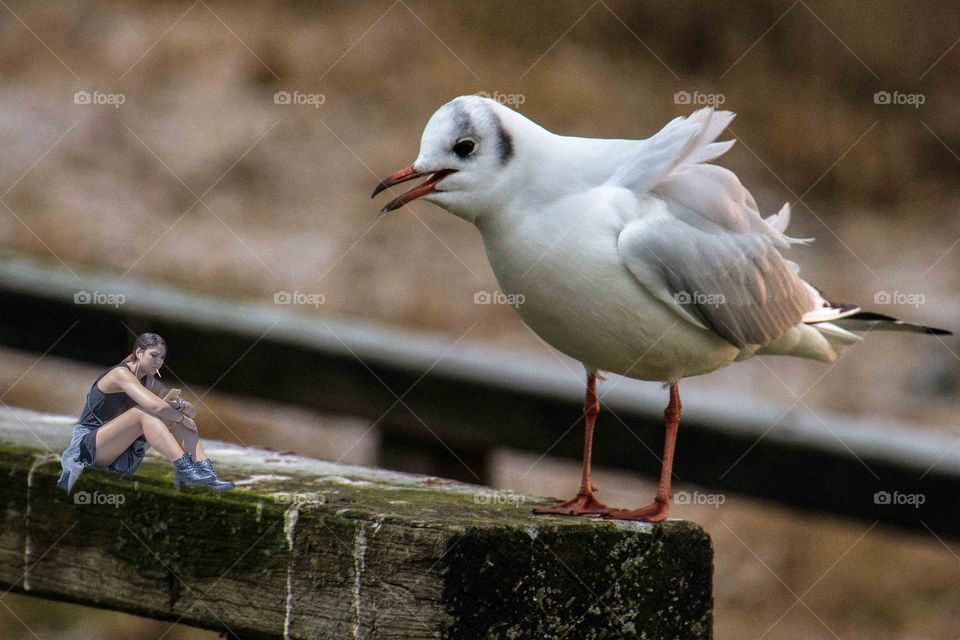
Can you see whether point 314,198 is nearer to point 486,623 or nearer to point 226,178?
Result: point 226,178

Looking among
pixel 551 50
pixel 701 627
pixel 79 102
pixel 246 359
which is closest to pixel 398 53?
pixel 551 50

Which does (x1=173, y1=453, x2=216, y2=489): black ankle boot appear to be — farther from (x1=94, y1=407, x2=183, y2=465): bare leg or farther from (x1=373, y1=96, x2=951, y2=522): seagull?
(x1=373, y1=96, x2=951, y2=522): seagull

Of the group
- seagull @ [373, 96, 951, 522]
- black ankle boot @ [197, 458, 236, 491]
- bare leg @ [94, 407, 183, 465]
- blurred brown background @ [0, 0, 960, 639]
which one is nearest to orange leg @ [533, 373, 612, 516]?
seagull @ [373, 96, 951, 522]

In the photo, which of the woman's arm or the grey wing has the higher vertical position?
the grey wing

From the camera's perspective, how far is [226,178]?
8.79 m

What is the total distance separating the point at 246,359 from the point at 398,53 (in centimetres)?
650

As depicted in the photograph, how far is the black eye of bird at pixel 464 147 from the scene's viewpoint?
6.99 feet

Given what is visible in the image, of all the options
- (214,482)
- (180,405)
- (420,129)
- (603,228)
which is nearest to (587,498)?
(603,228)

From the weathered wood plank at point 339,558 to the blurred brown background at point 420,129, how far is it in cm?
485

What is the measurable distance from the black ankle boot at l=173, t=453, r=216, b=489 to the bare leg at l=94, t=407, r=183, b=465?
0.03m

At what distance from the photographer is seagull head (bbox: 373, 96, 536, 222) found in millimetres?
2121

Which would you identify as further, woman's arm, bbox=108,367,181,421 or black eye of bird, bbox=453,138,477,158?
black eye of bird, bbox=453,138,477,158

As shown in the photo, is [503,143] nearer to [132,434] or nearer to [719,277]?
[719,277]

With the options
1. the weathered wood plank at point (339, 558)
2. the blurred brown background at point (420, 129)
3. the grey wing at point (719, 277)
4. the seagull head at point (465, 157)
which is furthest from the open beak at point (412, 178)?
the blurred brown background at point (420, 129)
